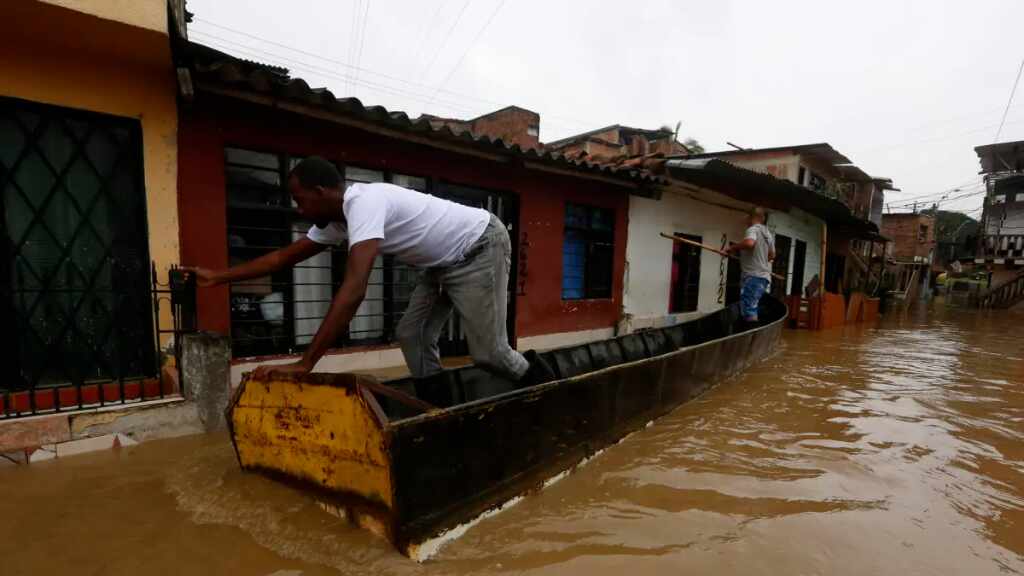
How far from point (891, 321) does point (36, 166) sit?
1785 centimetres

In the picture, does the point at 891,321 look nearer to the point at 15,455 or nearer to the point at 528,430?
the point at 528,430

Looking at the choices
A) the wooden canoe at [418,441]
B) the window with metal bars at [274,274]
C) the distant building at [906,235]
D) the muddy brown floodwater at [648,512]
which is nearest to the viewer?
the wooden canoe at [418,441]

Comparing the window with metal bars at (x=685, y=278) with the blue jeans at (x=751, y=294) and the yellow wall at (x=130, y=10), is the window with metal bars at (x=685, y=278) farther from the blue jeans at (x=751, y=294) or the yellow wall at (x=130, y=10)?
the yellow wall at (x=130, y=10)

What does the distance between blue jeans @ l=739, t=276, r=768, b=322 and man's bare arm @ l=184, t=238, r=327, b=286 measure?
6178mm

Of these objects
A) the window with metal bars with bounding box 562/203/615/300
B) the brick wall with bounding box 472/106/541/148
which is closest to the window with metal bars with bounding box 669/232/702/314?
the window with metal bars with bounding box 562/203/615/300

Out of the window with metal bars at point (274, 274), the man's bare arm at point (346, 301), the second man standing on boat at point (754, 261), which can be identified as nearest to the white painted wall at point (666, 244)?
the second man standing on boat at point (754, 261)

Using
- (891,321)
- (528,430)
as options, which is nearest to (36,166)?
(528,430)

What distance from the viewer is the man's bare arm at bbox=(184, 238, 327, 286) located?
2.27 metres

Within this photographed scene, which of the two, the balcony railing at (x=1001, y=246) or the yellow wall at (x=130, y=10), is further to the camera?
the balcony railing at (x=1001, y=246)

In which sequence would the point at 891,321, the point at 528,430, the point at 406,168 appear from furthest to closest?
the point at 891,321 < the point at 406,168 < the point at 528,430

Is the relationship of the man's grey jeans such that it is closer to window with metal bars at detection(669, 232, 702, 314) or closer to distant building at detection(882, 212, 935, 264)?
window with metal bars at detection(669, 232, 702, 314)

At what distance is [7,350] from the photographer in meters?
3.06

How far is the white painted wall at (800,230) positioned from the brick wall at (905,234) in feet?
62.1

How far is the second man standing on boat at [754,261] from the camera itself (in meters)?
6.52
